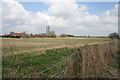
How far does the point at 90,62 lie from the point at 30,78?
269 centimetres

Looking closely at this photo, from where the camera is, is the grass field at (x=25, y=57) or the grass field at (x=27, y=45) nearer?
the grass field at (x=25, y=57)

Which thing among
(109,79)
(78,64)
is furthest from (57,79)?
(109,79)

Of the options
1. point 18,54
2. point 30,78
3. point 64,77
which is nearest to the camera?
point 30,78

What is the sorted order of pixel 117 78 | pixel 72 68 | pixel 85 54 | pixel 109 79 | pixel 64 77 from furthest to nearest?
pixel 117 78
pixel 109 79
pixel 85 54
pixel 72 68
pixel 64 77

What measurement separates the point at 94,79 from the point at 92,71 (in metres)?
0.31

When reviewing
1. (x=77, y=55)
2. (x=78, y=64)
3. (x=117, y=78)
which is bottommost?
(x=117, y=78)

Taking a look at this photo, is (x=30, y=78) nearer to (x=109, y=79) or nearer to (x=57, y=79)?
(x=57, y=79)

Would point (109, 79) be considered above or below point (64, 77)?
below

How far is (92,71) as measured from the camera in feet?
14.6

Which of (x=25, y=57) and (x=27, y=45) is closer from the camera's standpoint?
(x=25, y=57)

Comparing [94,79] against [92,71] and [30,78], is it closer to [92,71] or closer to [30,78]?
[92,71]

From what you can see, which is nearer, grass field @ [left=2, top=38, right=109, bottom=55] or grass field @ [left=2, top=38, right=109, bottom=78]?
grass field @ [left=2, top=38, right=109, bottom=78]

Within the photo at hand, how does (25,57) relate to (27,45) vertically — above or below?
below

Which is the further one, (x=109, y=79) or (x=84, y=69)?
(x=109, y=79)
